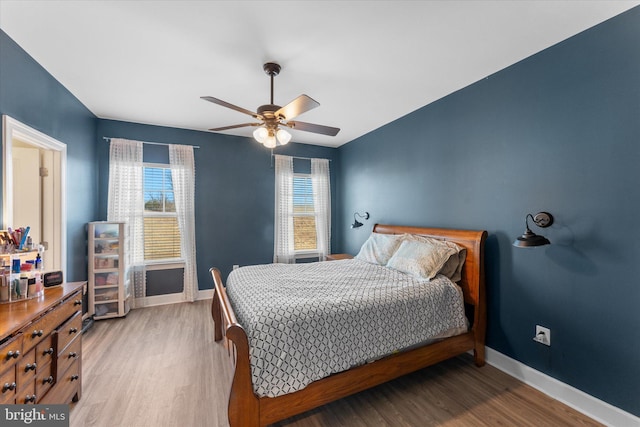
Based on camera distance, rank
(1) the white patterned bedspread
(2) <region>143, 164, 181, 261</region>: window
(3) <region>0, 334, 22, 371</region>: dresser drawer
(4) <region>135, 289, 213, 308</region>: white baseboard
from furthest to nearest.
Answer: (2) <region>143, 164, 181, 261</region>: window
(4) <region>135, 289, 213, 308</region>: white baseboard
(1) the white patterned bedspread
(3) <region>0, 334, 22, 371</region>: dresser drawer

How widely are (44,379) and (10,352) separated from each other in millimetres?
478

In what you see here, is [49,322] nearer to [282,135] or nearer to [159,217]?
[282,135]

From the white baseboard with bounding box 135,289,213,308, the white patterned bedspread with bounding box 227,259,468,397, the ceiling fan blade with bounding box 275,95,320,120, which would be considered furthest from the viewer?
the white baseboard with bounding box 135,289,213,308

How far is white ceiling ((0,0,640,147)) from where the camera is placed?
67.3 inches

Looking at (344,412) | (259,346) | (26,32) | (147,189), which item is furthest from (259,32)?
(147,189)

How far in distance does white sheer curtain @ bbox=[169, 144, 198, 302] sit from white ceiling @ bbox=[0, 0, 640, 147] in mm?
1100

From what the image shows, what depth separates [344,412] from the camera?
74.8 inches

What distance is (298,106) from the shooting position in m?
2.03

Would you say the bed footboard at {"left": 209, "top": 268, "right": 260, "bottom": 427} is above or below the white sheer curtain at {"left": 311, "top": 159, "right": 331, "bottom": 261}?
below

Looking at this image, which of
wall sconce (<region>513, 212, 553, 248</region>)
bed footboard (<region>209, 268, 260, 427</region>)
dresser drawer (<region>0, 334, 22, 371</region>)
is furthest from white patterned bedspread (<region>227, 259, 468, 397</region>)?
dresser drawer (<region>0, 334, 22, 371</region>)

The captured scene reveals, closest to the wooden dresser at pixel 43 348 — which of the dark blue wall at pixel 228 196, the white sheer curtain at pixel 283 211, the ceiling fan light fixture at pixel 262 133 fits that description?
Answer: the ceiling fan light fixture at pixel 262 133

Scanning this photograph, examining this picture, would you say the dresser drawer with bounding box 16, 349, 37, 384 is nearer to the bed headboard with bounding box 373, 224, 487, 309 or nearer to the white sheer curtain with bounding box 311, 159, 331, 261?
the bed headboard with bounding box 373, 224, 487, 309

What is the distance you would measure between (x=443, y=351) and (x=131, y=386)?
259 centimetres

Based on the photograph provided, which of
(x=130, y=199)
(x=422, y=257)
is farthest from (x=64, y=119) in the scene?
(x=422, y=257)
